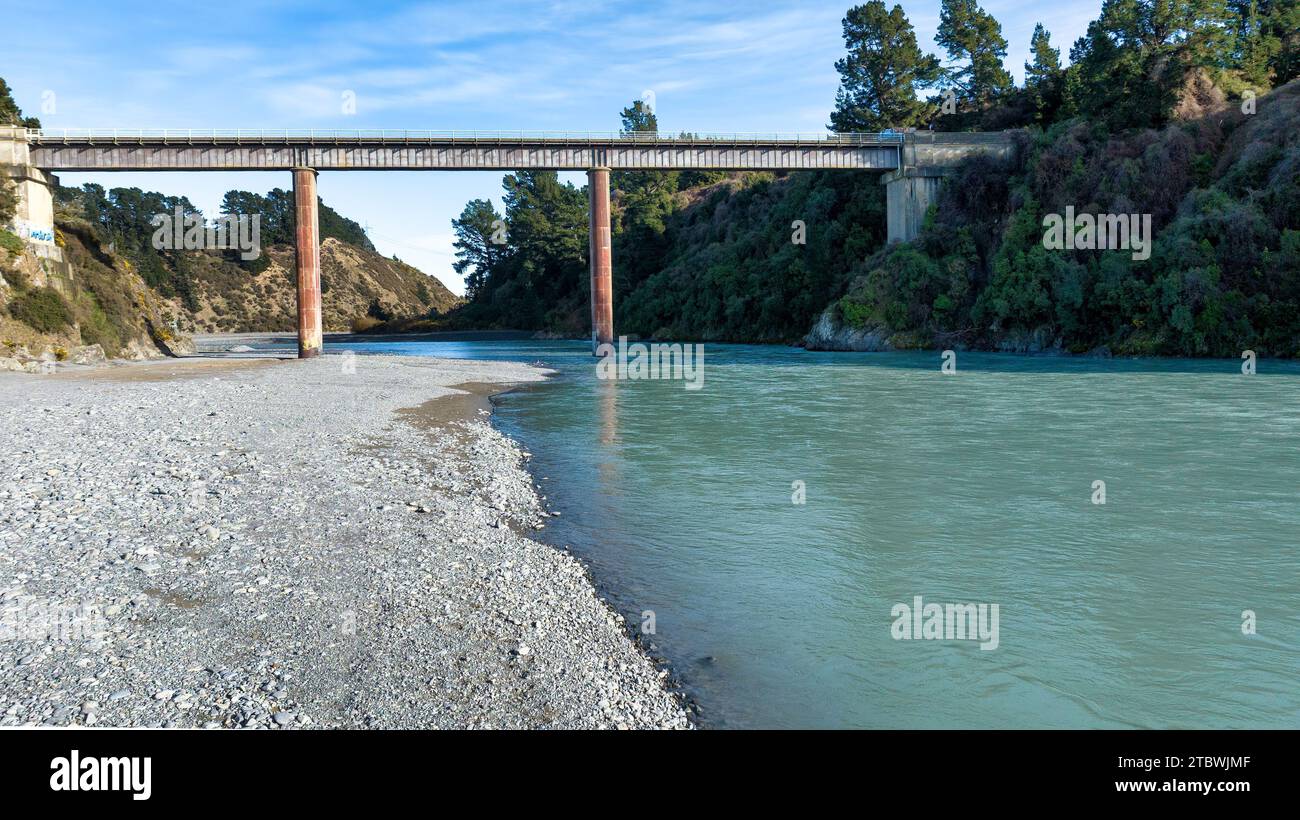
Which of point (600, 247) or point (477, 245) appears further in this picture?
point (477, 245)

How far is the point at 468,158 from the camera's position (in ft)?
218

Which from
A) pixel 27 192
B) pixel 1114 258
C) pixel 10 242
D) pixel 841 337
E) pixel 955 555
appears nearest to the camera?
pixel 955 555

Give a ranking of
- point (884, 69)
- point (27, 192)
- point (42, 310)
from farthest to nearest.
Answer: point (884, 69) → point (27, 192) → point (42, 310)

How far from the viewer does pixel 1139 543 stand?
1244 cm

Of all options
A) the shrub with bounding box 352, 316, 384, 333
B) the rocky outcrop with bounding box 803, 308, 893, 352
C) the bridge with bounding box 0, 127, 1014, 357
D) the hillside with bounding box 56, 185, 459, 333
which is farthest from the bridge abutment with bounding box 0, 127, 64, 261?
the hillside with bounding box 56, 185, 459, 333

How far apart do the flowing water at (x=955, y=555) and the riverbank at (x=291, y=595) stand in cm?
101

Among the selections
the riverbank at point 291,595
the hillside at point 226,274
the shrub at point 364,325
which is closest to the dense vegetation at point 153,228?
the hillside at point 226,274

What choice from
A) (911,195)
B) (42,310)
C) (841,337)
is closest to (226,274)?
(42,310)

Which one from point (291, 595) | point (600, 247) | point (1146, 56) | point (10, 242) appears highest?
point (1146, 56)

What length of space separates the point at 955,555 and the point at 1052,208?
6198cm

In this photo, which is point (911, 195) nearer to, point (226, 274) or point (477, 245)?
point (477, 245)

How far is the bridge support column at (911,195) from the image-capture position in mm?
73875
